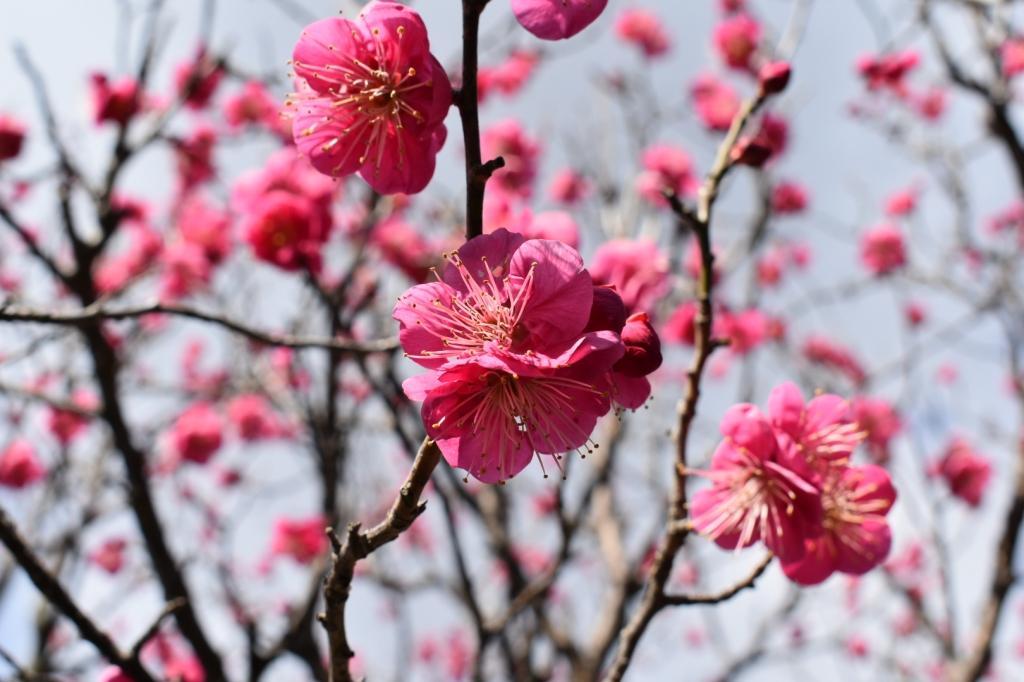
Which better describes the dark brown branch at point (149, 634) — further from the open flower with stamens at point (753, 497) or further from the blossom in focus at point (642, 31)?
the blossom in focus at point (642, 31)

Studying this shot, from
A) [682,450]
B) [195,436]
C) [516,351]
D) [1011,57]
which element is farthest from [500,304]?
[1011,57]

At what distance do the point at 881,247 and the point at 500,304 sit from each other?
18.6 ft

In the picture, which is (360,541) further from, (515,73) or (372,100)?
(515,73)

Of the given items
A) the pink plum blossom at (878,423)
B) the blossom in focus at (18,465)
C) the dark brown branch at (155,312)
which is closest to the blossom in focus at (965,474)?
the pink plum blossom at (878,423)

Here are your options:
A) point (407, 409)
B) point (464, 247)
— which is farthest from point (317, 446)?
point (464, 247)

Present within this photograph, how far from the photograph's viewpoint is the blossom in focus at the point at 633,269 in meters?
1.70

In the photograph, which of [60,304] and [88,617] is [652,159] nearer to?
[60,304]

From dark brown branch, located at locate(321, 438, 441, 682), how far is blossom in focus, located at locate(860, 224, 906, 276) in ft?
18.7

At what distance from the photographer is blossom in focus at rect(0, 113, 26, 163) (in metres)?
3.56

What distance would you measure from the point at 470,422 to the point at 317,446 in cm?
166

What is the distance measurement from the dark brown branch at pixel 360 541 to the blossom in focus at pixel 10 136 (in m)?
3.52

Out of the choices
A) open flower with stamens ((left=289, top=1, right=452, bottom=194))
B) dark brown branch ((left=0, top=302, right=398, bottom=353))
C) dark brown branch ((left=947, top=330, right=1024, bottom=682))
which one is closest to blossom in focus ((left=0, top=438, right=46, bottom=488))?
dark brown branch ((left=0, top=302, right=398, bottom=353))

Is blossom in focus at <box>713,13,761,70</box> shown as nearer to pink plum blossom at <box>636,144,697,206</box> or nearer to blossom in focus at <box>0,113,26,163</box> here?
pink plum blossom at <box>636,144,697,206</box>

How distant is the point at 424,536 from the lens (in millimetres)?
6602
